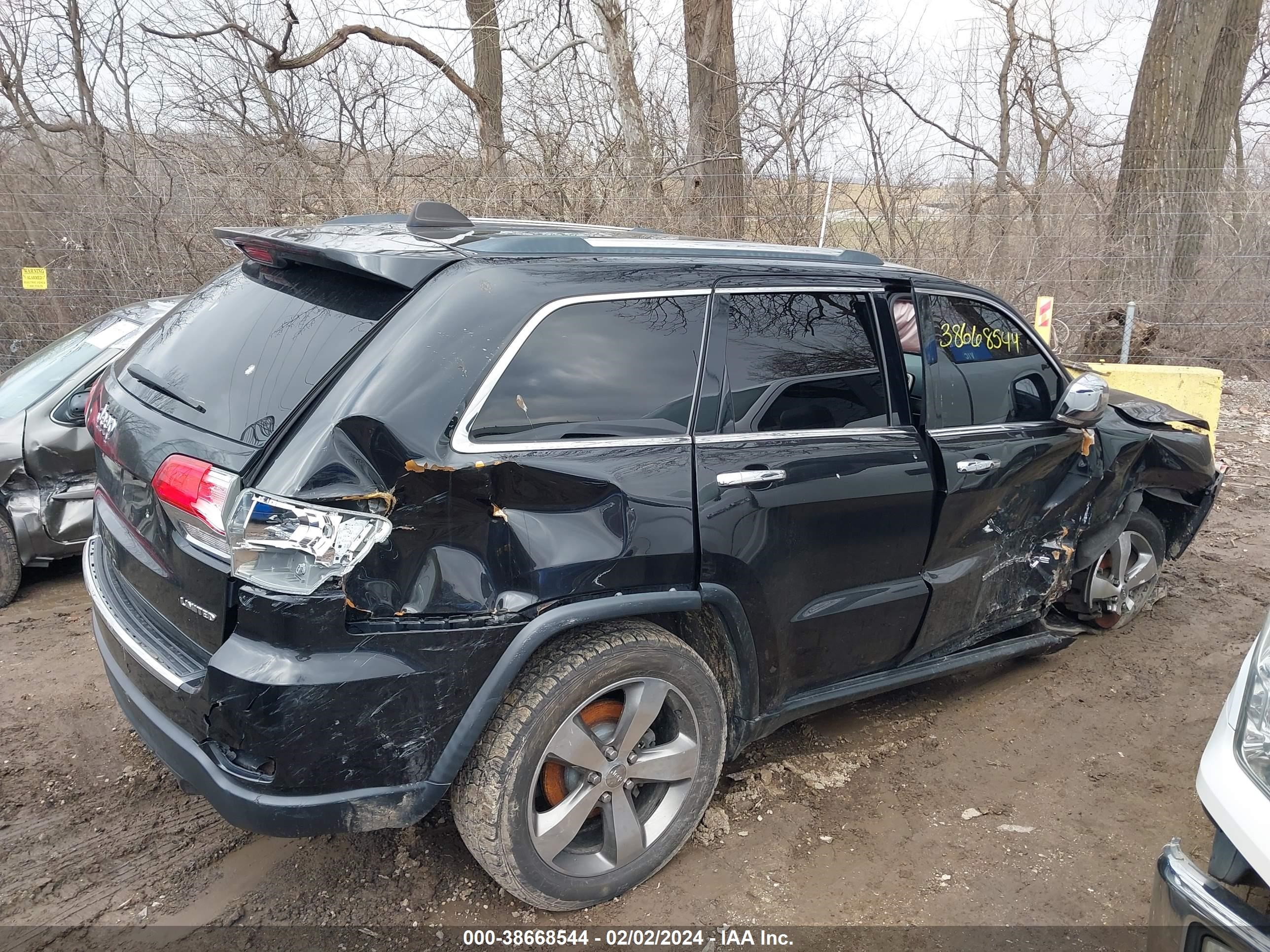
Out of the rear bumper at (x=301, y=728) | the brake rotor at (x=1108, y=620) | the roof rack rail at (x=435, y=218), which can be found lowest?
the brake rotor at (x=1108, y=620)

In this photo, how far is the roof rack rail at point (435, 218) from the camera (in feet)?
9.60

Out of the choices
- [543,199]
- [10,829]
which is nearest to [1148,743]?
[10,829]

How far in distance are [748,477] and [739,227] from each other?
8.27 meters

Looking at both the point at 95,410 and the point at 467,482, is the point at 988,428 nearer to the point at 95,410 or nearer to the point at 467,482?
the point at 467,482

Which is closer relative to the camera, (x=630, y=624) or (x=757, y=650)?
(x=630, y=624)

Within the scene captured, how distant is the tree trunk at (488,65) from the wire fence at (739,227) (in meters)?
1.57

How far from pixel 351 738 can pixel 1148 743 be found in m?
3.28

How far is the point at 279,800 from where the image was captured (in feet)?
7.43

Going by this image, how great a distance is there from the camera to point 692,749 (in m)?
2.86

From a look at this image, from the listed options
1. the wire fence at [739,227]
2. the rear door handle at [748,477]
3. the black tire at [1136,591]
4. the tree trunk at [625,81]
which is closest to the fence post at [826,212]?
the wire fence at [739,227]

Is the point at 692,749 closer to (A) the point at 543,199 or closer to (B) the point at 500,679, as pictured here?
(B) the point at 500,679

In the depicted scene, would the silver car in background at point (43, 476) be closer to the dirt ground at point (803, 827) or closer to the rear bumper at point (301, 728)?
the dirt ground at point (803, 827)

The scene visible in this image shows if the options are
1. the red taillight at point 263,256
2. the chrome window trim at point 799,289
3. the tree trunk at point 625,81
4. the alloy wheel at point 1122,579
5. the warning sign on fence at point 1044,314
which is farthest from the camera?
the tree trunk at point 625,81

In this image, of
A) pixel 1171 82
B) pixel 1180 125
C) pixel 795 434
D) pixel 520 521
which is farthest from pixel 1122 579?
pixel 1171 82
